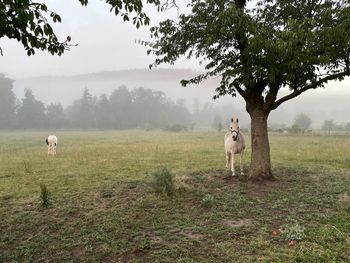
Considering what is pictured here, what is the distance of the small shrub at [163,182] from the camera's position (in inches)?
468

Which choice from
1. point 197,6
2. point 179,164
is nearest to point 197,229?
point 197,6

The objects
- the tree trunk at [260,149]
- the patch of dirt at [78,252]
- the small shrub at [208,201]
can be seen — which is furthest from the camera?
the tree trunk at [260,149]

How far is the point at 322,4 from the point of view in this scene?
1277cm

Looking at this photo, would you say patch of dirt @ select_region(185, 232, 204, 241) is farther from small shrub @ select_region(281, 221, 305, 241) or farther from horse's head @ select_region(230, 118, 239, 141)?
horse's head @ select_region(230, 118, 239, 141)

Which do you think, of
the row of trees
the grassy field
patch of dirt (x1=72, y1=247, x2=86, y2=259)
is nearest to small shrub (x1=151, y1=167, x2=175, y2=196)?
the grassy field

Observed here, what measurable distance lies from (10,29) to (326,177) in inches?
572

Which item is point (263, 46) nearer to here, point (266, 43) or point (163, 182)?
point (266, 43)

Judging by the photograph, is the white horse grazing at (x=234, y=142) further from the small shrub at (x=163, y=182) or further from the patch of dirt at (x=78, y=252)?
the patch of dirt at (x=78, y=252)

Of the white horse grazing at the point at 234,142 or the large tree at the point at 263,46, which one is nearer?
the large tree at the point at 263,46

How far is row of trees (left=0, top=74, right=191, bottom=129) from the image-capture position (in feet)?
401

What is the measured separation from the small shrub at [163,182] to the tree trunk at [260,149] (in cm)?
399

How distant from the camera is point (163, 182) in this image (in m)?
12.0

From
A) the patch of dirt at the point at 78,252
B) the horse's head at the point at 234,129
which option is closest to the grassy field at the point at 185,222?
the patch of dirt at the point at 78,252

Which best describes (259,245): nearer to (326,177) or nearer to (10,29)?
(10,29)
